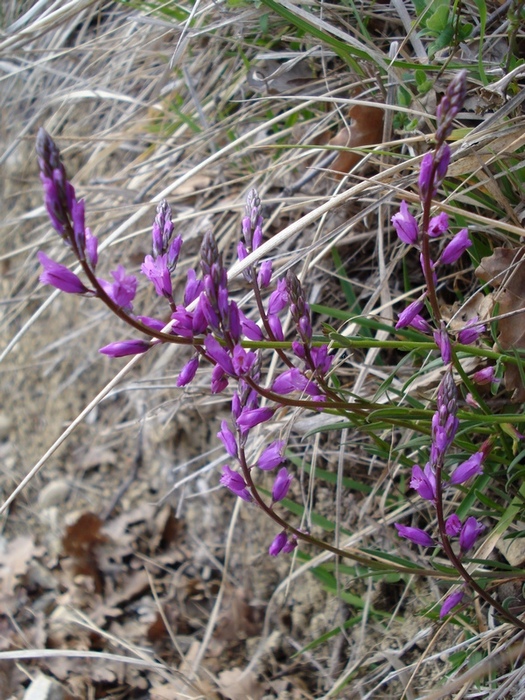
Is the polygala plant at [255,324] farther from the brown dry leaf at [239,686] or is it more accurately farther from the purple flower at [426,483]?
the brown dry leaf at [239,686]

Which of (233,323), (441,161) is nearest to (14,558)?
(233,323)

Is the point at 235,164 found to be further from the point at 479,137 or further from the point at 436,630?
the point at 436,630

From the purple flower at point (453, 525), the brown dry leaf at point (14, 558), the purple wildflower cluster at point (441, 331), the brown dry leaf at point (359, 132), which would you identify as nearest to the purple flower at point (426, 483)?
the purple wildflower cluster at point (441, 331)

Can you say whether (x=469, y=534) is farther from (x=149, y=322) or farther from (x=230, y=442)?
(x=149, y=322)

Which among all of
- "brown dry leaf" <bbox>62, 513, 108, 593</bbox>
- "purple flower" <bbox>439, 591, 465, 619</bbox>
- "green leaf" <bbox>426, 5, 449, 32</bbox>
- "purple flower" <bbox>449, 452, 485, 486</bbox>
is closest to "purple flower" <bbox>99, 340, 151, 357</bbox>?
"purple flower" <bbox>449, 452, 485, 486</bbox>

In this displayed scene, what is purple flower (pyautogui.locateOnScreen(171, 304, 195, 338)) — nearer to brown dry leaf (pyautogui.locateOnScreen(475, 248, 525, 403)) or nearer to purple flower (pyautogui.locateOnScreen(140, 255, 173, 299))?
purple flower (pyautogui.locateOnScreen(140, 255, 173, 299))

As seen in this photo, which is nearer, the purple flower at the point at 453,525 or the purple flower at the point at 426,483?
the purple flower at the point at 426,483
